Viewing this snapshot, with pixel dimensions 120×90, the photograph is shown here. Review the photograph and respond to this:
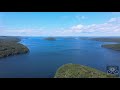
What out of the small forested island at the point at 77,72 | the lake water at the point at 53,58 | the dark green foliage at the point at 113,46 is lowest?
the small forested island at the point at 77,72

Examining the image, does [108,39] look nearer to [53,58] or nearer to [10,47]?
[53,58]

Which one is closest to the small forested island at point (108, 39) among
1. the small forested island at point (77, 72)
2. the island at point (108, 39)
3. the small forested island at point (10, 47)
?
the island at point (108, 39)

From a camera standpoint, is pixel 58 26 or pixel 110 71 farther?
pixel 58 26

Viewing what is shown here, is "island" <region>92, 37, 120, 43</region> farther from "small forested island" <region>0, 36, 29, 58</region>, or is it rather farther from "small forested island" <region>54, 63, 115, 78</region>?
"small forested island" <region>0, 36, 29, 58</region>

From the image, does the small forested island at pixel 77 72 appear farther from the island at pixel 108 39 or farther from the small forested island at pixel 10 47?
the small forested island at pixel 10 47

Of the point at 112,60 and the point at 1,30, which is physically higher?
the point at 1,30
